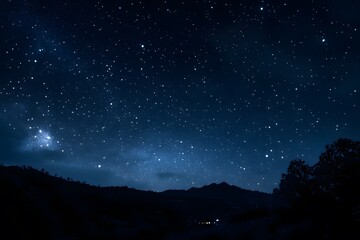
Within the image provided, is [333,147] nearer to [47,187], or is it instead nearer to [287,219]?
[287,219]

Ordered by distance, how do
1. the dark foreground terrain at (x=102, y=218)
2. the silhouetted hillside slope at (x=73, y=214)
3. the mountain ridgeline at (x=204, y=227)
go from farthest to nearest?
the silhouetted hillside slope at (x=73, y=214)
the dark foreground terrain at (x=102, y=218)
the mountain ridgeline at (x=204, y=227)

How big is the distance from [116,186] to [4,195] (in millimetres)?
43117

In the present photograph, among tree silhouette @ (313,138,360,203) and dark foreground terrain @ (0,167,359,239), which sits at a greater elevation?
tree silhouette @ (313,138,360,203)

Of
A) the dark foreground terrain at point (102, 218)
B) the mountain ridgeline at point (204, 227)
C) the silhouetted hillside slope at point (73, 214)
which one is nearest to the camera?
the mountain ridgeline at point (204, 227)

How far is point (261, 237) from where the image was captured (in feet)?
43.7

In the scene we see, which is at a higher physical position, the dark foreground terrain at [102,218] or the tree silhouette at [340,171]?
the tree silhouette at [340,171]

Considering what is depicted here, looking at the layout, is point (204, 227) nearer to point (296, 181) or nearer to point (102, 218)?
point (102, 218)

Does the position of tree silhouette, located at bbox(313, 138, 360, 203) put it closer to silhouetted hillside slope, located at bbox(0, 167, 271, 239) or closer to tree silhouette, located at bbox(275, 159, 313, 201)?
tree silhouette, located at bbox(275, 159, 313, 201)

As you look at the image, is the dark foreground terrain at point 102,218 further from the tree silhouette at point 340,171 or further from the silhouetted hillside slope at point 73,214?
the tree silhouette at point 340,171

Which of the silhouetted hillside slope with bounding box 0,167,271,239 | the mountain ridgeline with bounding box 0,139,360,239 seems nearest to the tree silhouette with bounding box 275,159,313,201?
the mountain ridgeline with bounding box 0,139,360,239

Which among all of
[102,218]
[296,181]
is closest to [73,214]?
[102,218]

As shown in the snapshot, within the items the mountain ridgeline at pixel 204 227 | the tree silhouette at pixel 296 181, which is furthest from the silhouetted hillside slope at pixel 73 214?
the tree silhouette at pixel 296 181

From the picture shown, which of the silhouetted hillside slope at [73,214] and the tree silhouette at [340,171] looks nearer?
the tree silhouette at [340,171]

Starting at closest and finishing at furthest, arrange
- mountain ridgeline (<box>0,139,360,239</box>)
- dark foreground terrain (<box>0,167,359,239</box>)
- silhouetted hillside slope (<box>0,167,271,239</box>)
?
mountain ridgeline (<box>0,139,360,239</box>) < dark foreground terrain (<box>0,167,359,239</box>) < silhouetted hillside slope (<box>0,167,271,239</box>)
